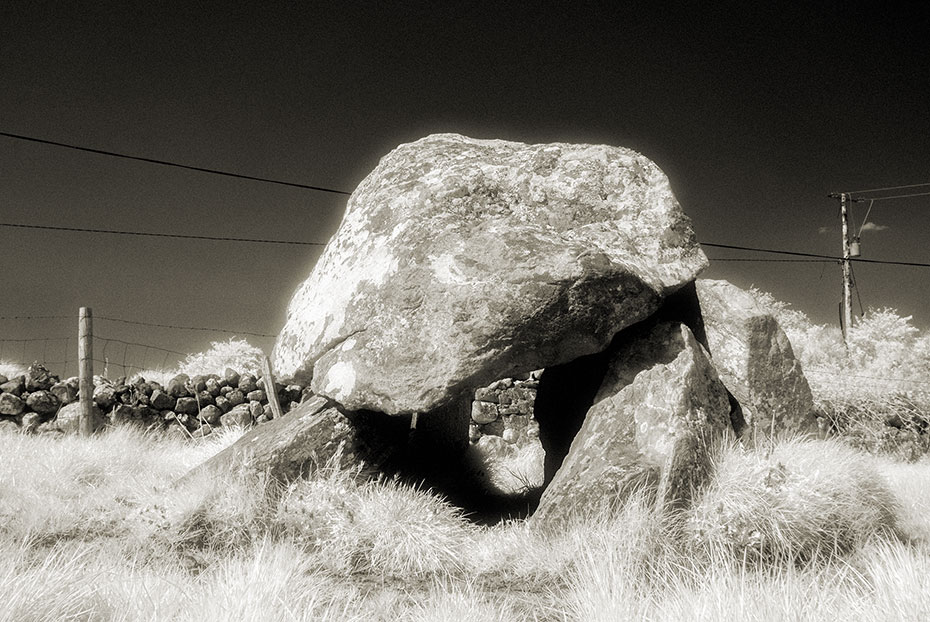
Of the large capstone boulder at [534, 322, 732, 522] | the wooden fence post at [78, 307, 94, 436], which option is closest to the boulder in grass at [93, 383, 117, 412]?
the wooden fence post at [78, 307, 94, 436]

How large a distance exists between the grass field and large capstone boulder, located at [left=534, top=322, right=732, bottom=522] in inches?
6.7

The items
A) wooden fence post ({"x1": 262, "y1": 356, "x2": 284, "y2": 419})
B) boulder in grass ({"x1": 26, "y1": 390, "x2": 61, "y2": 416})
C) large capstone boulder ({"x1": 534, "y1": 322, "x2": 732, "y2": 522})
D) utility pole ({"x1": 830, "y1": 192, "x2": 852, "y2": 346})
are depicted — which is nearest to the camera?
large capstone boulder ({"x1": 534, "y1": 322, "x2": 732, "y2": 522})

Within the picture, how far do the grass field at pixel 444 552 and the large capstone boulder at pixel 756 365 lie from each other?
40cm

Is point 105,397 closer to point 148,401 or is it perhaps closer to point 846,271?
point 148,401

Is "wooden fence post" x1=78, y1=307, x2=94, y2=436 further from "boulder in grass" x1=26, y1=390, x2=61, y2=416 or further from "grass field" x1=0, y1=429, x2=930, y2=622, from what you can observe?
"grass field" x1=0, y1=429, x2=930, y2=622

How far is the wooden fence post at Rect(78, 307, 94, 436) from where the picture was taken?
9375 mm

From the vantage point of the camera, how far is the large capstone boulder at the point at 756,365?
5836 millimetres

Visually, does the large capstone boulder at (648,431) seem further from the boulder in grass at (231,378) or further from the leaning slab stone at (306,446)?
the boulder in grass at (231,378)

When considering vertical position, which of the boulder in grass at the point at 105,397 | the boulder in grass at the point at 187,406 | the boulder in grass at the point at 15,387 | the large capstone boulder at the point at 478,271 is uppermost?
the large capstone boulder at the point at 478,271

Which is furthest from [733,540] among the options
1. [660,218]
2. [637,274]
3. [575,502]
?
[660,218]

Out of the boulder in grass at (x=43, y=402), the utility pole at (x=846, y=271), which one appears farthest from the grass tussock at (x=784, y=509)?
the utility pole at (x=846, y=271)

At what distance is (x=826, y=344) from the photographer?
75.2ft

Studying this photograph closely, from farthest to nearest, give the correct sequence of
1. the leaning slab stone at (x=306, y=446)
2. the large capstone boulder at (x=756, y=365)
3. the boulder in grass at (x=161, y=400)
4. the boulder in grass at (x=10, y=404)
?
the boulder in grass at (x=161, y=400), the boulder in grass at (x=10, y=404), the large capstone boulder at (x=756, y=365), the leaning slab stone at (x=306, y=446)

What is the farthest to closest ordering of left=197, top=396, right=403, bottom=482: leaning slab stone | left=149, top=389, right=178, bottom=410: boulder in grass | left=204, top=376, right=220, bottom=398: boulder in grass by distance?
left=204, top=376, right=220, bottom=398: boulder in grass
left=149, top=389, right=178, bottom=410: boulder in grass
left=197, top=396, right=403, bottom=482: leaning slab stone
